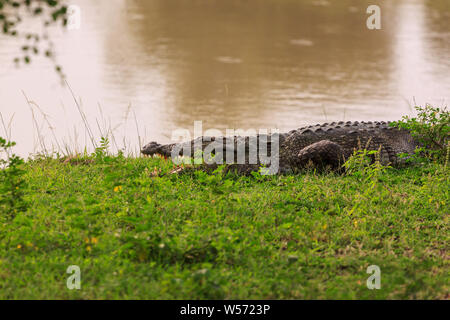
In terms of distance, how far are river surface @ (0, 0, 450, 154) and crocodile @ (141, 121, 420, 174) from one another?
1.03 meters

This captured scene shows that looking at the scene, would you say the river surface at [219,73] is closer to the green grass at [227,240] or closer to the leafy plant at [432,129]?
the leafy plant at [432,129]

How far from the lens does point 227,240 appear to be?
12.4ft

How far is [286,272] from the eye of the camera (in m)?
3.51

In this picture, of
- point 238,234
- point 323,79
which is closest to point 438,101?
point 323,79

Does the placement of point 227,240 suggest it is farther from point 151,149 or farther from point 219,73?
point 219,73

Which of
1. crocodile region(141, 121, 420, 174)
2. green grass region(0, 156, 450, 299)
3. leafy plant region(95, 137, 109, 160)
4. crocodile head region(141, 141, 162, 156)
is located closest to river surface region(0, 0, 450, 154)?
crocodile head region(141, 141, 162, 156)

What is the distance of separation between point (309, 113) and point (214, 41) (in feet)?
19.9

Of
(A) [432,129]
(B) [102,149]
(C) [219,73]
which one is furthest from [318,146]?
(C) [219,73]

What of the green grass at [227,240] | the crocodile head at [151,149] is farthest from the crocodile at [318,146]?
the green grass at [227,240]

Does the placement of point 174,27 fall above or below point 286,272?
above

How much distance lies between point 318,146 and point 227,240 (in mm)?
2480

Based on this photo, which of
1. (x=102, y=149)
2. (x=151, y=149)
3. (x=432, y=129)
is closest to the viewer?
(x=102, y=149)

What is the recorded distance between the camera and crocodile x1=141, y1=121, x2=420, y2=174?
5.88 m

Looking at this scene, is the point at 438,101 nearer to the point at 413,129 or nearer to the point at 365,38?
the point at 413,129
